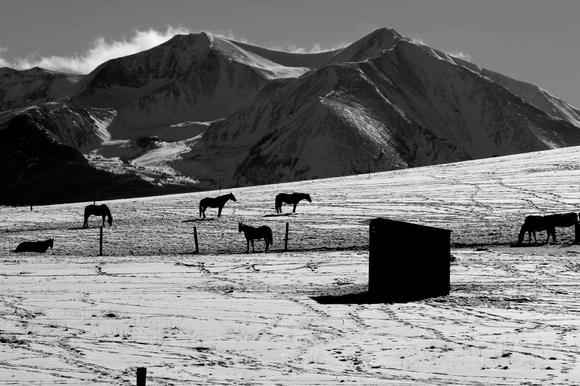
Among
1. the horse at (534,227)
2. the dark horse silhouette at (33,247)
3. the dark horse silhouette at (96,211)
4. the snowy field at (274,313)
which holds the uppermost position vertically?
the dark horse silhouette at (96,211)

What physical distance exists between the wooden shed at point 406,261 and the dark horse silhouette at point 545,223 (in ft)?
46.5

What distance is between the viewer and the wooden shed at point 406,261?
28.6 meters

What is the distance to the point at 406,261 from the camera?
2872 centimetres

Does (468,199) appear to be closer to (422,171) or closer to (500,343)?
(422,171)

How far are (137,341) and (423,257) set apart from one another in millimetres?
10713

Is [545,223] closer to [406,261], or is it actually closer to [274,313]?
[406,261]

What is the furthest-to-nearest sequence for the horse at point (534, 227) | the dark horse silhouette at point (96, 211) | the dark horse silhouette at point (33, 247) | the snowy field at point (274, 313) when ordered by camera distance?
the dark horse silhouette at point (96, 211) → the horse at point (534, 227) → the dark horse silhouette at point (33, 247) → the snowy field at point (274, 313)

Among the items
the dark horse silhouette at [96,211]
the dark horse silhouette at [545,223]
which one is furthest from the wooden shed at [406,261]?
the dark horse silhouette at [96,211]

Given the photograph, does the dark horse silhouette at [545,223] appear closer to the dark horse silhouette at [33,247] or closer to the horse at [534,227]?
the horse at [534,227]

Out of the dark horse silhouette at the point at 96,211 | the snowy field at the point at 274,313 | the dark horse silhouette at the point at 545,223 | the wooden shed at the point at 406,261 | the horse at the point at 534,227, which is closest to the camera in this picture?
the snowy field at the point at 274,313

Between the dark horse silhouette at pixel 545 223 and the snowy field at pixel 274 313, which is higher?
the dark horse silhouette at pixel 545 223

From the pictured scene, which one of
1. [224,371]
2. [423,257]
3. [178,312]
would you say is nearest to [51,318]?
[178,312]

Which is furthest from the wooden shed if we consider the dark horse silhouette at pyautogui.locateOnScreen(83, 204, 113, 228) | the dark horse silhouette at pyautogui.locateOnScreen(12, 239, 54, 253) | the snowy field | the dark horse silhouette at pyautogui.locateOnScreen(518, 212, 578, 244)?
the dark horse silhouette at pyautogui.locateOnScreen(83, 204, 113, 228)

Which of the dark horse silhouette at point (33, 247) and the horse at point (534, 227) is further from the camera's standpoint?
the horse at point (534, 227)
